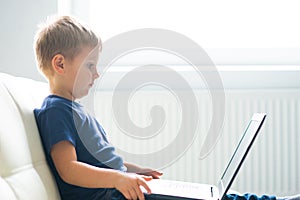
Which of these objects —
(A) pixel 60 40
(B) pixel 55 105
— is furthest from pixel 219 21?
(B) pixel 55 105

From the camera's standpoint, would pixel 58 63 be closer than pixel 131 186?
No

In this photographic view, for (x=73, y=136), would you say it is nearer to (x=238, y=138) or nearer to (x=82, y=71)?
(x=82, y=71)

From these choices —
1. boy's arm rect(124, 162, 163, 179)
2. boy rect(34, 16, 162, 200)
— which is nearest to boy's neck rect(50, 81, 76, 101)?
boy rect(34, 16, 162, 200)

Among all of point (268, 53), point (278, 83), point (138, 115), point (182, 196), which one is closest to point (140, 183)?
point (182, 196)

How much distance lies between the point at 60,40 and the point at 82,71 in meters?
0.10

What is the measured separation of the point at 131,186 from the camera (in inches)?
40.4

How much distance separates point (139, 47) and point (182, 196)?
1.50m

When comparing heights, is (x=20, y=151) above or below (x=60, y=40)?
below

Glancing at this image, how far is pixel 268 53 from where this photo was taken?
7.93 feet

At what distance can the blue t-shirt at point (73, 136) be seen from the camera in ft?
3.48

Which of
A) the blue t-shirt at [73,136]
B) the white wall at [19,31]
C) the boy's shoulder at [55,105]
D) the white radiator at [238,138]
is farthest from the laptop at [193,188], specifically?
the white wall at [19,31]

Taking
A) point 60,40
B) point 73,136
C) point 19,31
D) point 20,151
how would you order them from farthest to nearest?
point 19,31 → point 60,40 → point 73,136 → point 20,151

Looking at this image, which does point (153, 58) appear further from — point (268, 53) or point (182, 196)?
point (182, 196)

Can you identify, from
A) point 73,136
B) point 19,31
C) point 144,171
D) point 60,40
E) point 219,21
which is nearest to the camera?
point 73,136
